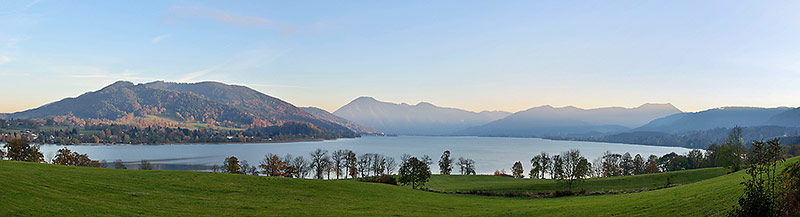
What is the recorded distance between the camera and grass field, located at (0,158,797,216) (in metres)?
19.6

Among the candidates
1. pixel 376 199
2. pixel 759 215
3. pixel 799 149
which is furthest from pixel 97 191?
pixel 799 149

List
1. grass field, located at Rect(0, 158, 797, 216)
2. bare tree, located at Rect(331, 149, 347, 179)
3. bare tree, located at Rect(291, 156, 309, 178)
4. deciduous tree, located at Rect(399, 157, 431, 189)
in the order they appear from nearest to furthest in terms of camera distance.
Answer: grass field, located at Rect(0, 158, 797, 216)
deciduous tree, located at Rect(399, 157, 431, 189)
bare tree, located at Rect(291, 156, 309, 178)
bare tree, located at Rect(331, 149, 347, 179)

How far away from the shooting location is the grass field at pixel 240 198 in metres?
19.6

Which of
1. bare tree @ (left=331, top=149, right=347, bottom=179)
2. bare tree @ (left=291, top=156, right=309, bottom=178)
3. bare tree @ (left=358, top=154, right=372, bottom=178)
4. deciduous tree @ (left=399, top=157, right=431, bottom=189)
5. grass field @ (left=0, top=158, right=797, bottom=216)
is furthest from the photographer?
bare tree @ (left=358, top=154, right=372, bottom=178)

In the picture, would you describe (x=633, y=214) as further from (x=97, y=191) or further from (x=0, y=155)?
(x=0, y=155)

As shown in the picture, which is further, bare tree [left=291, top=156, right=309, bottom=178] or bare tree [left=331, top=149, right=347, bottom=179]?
bare tree [left=331, top=149, right=347, bottom=179]

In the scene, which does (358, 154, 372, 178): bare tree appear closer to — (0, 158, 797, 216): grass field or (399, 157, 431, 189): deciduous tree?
(399, 157, 431, 189): deciduous tree

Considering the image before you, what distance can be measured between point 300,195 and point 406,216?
37.8ft

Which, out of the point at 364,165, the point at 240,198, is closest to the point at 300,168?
the point at 364,165

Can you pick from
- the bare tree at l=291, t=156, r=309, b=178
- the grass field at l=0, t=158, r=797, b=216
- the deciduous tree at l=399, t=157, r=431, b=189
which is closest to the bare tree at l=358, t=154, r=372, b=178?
the bare tree at l=291, t=156, r=309, b=178

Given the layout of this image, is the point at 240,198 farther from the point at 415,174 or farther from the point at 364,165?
the point at 364,165

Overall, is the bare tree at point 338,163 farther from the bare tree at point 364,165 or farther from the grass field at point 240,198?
the grass field at point 240,198

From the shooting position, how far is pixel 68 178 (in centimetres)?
2812

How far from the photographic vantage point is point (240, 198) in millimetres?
28875
